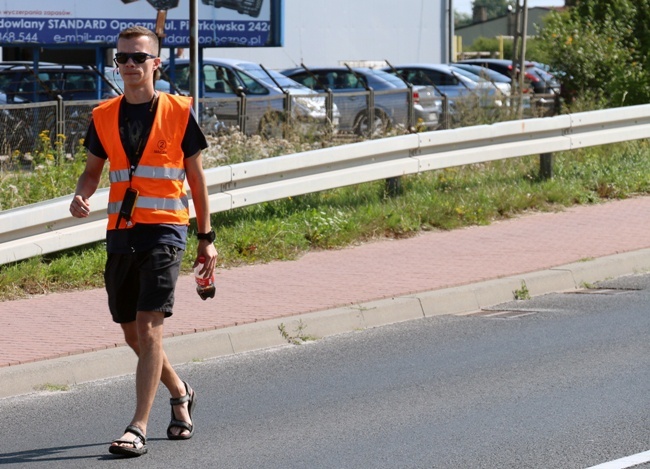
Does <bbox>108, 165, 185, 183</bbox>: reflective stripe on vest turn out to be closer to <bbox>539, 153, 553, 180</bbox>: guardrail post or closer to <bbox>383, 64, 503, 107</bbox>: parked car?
<bbox>539, 153, 553, 180</bbox>: guardrail post

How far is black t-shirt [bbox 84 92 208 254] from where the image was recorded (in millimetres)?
5758

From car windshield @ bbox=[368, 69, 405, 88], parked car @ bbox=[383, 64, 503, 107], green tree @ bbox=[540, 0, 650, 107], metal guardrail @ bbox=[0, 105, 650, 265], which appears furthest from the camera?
parked car @ bbox=[383, 64, 503, 107]

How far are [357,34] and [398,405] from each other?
38531 mm

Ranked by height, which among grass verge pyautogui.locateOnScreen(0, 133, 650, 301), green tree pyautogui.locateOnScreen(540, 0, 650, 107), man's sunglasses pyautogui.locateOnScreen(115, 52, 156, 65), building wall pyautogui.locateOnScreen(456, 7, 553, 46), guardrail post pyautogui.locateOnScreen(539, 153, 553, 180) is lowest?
building wall pyautogui.locateOnScreen(456, 7, 553, 46)

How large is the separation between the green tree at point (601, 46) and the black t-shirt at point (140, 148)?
14499mm

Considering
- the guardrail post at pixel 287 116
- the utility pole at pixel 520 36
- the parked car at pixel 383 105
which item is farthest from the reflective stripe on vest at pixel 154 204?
the utility pole at pixel 520 36

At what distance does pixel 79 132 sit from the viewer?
54.0ft

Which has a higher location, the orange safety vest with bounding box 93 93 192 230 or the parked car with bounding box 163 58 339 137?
the orange safety vest with bounding box 93 93 192 230

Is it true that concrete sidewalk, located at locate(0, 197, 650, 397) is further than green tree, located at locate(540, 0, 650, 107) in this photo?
No

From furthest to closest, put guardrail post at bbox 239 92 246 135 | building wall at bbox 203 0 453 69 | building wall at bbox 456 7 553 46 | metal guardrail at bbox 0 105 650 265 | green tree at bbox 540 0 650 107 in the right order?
building wall at bbox 456 7 553 46
building wall at bbox 203 0 453 69
green tree at bbox 540 0 650 107
guardrail post at bbox 239 92 246 135
metal guardrail at bbox 0 105 650 265

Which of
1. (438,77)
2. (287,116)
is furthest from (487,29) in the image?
(287,116)

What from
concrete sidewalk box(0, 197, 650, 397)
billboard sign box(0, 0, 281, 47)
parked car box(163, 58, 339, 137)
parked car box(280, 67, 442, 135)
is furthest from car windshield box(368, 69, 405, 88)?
concrete sidewalk box(0, 197, 650, 397)

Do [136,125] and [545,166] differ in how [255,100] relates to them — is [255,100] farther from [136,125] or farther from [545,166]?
[136,125]

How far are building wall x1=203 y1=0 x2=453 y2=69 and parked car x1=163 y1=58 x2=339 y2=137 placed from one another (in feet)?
48.7
